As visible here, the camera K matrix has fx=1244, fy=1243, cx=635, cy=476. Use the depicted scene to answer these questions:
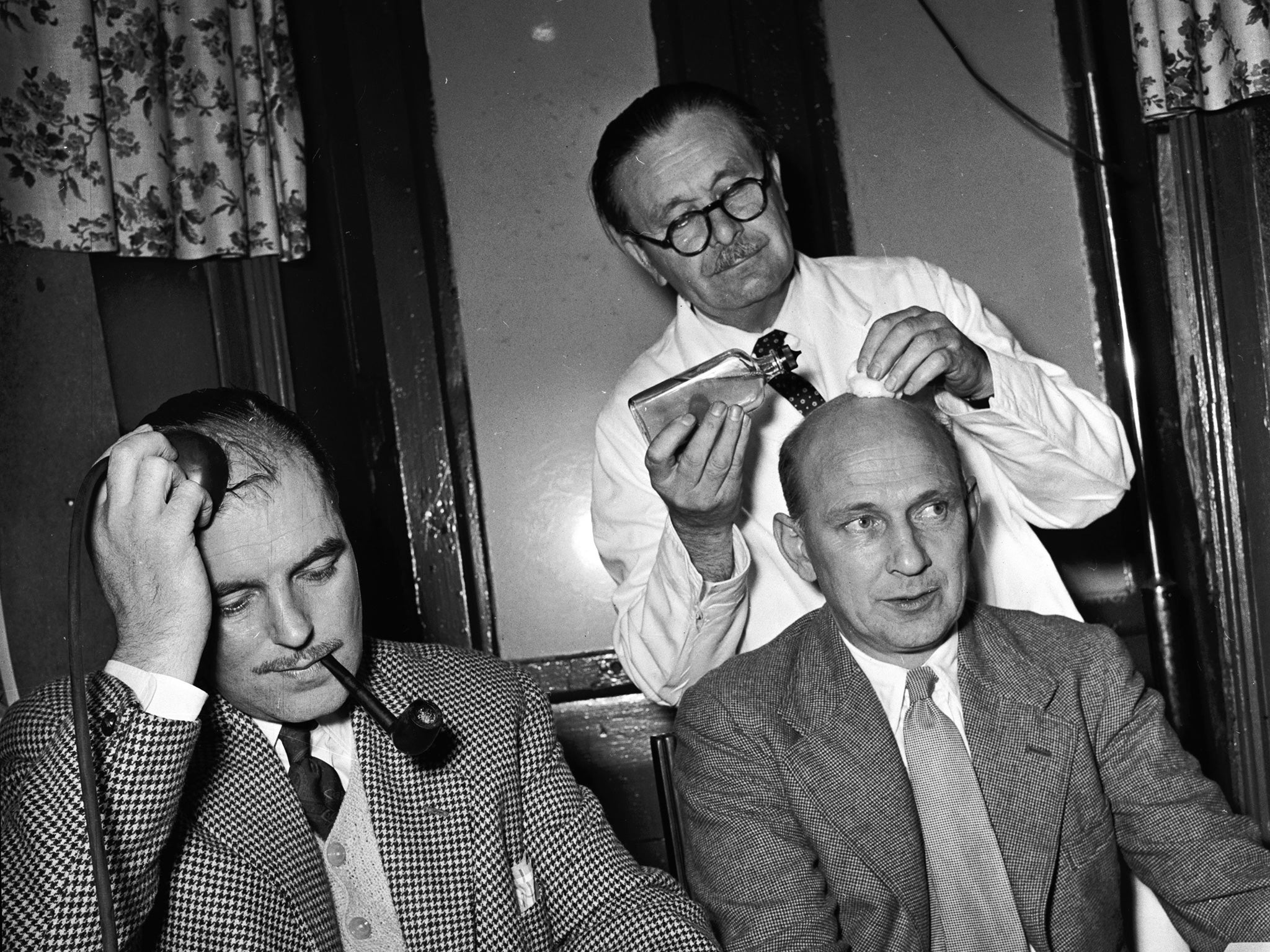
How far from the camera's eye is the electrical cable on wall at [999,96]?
11.1 ft

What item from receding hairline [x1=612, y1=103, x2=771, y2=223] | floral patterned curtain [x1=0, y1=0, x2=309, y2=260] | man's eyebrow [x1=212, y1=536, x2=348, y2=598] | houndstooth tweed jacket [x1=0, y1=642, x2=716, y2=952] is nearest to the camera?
houndstooth tweed jacket [x1=0, y1=642, x2=716, y2=952]

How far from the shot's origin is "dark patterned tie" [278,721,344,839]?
163cm

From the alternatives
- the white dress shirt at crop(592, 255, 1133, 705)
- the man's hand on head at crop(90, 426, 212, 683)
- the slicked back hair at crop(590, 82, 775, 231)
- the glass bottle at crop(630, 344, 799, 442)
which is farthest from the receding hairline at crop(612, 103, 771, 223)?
the man's hand on head at crop(90, 426, 212, 683)

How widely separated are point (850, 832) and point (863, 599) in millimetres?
352

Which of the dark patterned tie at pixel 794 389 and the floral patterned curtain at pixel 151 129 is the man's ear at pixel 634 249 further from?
the floral patterned curtain at pixel 151 129

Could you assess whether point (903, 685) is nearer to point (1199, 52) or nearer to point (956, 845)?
point (956, 845)

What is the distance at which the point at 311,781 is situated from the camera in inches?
64.4

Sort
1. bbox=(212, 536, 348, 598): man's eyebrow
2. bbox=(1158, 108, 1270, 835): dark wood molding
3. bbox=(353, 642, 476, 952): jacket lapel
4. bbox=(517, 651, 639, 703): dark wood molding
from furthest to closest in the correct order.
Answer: bbox=(517, 651, 639, 703): dark wood molding → bbox=(1158, 108, 1270, 835): dark wood molding → bbox=(353, 642, 476, 952): jacket lapel → bbox=(212, 536, 348, 598): man's eyebrow

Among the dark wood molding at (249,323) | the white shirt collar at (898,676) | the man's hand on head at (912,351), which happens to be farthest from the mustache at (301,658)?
the dark wood molding at (249,323)

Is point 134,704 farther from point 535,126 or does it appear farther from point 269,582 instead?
point 535,126

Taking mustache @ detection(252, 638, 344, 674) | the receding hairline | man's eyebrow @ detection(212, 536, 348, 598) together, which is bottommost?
mustache @ detection(252, 638, 344, 674)

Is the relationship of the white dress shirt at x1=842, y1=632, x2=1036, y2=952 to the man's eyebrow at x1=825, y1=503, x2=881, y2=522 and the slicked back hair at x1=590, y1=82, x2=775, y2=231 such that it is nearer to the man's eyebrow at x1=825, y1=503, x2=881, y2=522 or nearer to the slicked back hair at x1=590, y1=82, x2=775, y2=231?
the man's eyebrow at x1=825, y1=503, x2=881, y2=522

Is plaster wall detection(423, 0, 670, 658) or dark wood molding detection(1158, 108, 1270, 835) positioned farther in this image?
plaster wall detection(423, 0, 670, 658)

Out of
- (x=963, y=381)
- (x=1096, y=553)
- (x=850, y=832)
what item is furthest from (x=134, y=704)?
(x=1096, y=553)
